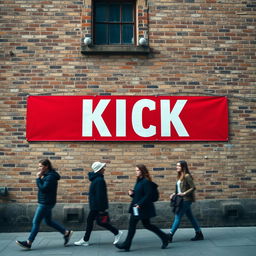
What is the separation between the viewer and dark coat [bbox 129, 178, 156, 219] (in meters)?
5.80

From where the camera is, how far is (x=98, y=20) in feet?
26.5

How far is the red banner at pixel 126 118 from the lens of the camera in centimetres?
756

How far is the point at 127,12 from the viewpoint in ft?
26.6

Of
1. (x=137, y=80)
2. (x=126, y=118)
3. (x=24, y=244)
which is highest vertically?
(x=137, y=80)

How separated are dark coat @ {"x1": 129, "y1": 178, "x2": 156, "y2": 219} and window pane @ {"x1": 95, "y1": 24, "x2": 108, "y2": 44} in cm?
385

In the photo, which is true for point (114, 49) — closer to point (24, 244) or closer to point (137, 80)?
point (137, 80)

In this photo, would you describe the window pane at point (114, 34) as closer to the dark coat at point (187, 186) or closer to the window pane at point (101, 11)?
the window pane at point (101, 11)

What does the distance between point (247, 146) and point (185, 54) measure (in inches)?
104

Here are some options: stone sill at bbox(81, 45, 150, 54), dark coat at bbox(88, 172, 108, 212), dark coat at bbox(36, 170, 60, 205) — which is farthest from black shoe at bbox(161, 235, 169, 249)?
stone sill at bbox(81, 45, 150, 54)

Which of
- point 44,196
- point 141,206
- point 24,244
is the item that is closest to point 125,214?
point 141,206

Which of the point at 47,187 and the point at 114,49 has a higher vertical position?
the point at 114,49

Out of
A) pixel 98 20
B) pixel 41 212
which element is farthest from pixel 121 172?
pixel 98 20

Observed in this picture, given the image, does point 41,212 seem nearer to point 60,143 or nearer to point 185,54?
point 60,143

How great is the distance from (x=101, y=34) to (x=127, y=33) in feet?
2.11
